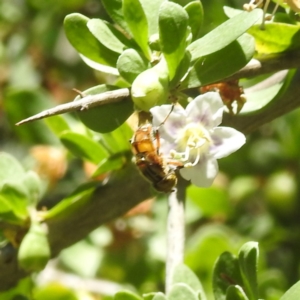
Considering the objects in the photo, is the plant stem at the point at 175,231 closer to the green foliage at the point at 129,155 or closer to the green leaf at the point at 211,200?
the green foliage at the point at 129,155

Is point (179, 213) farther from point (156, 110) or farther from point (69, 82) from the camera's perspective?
point (69, 82)

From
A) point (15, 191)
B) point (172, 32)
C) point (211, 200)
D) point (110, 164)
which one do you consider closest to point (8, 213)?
point (15, 191)

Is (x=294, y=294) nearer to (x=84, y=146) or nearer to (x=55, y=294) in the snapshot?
(x=84, y=146)

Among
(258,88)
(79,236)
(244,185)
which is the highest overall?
(258,88)

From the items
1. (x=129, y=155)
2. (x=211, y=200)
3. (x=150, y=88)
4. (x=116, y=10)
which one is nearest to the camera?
(x=150, y=88)

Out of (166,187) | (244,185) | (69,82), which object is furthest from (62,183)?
(166,187)

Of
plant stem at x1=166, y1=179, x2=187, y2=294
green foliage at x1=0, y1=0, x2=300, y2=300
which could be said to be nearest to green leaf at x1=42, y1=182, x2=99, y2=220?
green foliage at x1=0, y1=0, x2=300, y2=300

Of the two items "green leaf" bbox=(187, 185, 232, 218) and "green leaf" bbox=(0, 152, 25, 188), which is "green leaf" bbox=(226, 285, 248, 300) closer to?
"green leaf" bbox=(0, 152, 25, 188)
